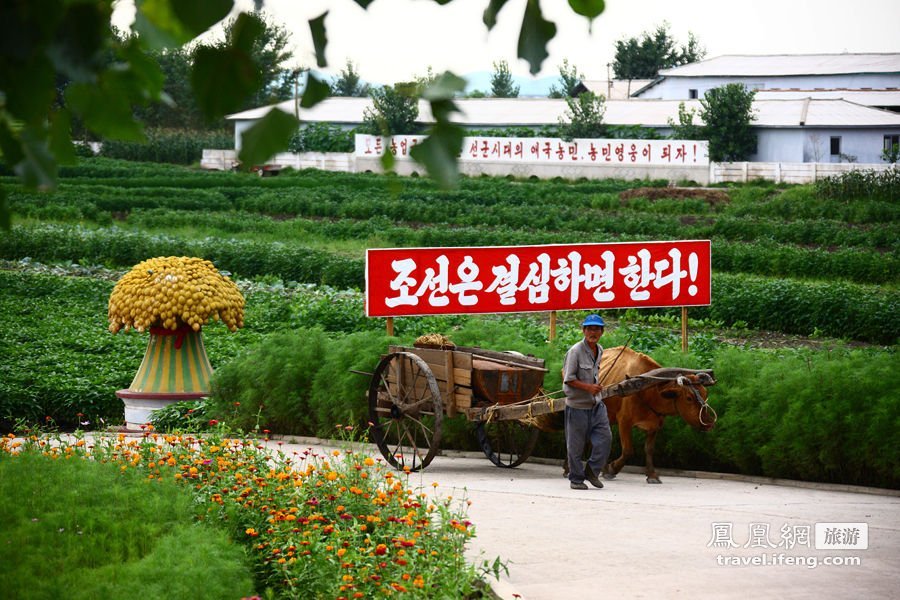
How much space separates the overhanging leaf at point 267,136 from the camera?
225 centimetres

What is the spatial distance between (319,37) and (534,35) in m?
0.47

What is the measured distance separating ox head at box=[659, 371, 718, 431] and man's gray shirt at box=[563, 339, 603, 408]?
638 millimetres

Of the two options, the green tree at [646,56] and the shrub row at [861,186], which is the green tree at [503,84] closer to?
the green tree at [646,56]

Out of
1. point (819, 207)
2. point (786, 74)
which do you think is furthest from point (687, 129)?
point (786, 74)

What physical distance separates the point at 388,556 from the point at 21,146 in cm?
412

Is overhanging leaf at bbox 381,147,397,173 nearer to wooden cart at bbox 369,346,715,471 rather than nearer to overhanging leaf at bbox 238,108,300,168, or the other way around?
overhanging leaf at bbox 238,108,300,168

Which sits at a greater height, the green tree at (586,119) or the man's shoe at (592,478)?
the green tree at (586,119)

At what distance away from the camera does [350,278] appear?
2883 centimetres

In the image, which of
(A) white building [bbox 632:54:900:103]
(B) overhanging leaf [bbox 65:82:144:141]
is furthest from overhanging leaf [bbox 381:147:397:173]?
(A) white building [bbox 632:54:900:103]

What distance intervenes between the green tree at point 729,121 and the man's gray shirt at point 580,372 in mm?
42372

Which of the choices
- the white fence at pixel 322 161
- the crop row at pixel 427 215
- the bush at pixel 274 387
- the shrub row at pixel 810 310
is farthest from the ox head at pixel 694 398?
the white fence at pixel 322 161

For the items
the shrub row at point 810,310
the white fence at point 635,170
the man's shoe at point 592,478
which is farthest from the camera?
the white fence at point 635,170

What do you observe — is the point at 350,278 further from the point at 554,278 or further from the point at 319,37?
the point at 319,37

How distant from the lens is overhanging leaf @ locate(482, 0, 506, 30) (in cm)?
272
